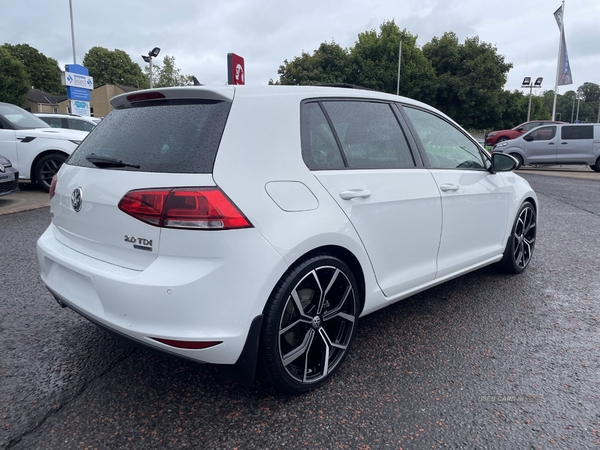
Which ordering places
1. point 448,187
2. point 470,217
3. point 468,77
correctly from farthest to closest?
point 468,77 → point 470,217 → point 448,187

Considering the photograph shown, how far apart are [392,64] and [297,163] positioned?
131ft

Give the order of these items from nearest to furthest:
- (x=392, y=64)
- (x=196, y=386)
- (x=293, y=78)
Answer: (x=196, y=386), (x=392, y=64), (x=293, y=78)

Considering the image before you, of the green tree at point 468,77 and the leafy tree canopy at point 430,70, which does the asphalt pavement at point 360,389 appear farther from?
the green tree at point 468,77

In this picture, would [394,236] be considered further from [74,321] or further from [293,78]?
[293,78]

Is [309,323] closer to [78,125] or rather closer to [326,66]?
[78,125]

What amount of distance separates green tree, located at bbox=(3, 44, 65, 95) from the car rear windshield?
3006 inches

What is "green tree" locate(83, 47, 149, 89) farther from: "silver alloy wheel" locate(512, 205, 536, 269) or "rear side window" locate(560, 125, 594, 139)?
"silver alloy wheel" locate(512, 205, 536, 269)

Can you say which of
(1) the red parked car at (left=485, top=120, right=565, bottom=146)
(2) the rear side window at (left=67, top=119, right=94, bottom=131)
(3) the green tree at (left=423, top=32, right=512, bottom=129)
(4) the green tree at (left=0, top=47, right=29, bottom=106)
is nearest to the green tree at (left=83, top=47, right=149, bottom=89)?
(4) the green tree at (left=0, top=47, right=29, bottom=106)

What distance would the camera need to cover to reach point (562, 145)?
17.6m

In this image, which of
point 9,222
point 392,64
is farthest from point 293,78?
point 9,222

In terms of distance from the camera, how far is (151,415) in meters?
2.23

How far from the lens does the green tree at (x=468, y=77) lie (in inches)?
1513

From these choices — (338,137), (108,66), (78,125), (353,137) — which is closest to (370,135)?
(353,137)

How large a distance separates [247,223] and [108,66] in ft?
264
